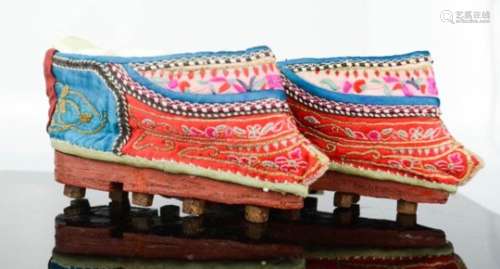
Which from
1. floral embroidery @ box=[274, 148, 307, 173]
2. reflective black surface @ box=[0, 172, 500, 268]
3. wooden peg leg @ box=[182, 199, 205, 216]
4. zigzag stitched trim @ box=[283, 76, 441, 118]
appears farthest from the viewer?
zigzag stitched trim @ box=[283, 76, 441, 118]

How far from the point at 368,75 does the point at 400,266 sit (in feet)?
1.80

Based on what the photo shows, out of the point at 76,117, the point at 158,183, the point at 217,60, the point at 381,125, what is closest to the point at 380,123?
the point at 381,125

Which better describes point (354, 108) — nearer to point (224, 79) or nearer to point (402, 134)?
point (402, 134)

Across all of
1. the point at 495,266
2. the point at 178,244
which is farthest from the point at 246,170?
the point at 495,266

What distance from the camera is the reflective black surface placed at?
1.80 meters

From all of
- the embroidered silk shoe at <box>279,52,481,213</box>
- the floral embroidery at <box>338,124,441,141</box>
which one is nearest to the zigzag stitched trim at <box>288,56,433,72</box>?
the embroidered silk shoe at <box>279,52,481,213</box>

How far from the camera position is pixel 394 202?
2.42 m

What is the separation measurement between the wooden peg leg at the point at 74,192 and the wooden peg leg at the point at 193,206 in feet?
1.01

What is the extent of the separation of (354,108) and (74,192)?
2.24 feet

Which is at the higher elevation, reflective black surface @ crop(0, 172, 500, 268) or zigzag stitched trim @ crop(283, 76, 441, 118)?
zigzag stitched trim @ crop(283, 76, 441, 118)

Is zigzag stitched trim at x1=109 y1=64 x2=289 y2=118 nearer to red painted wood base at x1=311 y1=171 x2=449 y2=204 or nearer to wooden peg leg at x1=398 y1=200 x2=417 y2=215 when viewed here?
red painted wood base at x1=311 y1=171 x2=449 y2=204

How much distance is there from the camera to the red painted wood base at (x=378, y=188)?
2150mm

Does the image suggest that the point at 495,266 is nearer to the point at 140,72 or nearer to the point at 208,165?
the point at 208,165

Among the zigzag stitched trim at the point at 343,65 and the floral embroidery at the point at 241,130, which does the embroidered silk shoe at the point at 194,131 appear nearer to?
the floral embroidery at the point at 241,130
